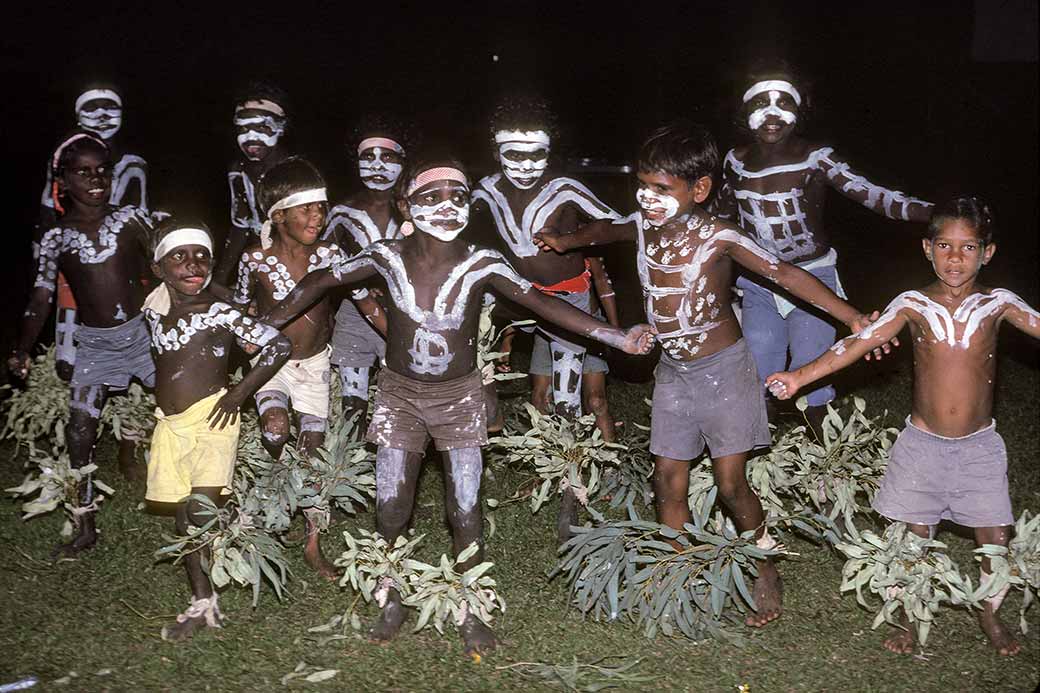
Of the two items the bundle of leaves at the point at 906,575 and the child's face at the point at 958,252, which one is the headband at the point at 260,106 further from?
the bundle of leaves at the point at 906,575

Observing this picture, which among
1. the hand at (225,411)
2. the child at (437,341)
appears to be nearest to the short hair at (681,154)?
the child at (437,341)

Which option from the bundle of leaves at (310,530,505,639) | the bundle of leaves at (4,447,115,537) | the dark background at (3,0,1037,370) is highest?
the dark background at (3,0,1037,370)

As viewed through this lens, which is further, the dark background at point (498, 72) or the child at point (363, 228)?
the dark background at point (498, 72)

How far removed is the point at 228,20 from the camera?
14.1 metres

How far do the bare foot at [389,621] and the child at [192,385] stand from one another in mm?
709

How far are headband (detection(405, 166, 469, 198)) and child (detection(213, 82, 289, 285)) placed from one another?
185 centimetres

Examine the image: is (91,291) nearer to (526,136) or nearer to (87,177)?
(87,177)

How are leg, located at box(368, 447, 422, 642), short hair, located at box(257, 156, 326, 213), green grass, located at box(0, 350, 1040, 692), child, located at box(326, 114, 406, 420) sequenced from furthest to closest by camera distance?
child, located at box(326, 114, 406, 420), short hair, located at box(257, 156, 326, 213), leg, located at box(368, 447, 422, 642), green grass, located at box(0, 350, 1040, 692)

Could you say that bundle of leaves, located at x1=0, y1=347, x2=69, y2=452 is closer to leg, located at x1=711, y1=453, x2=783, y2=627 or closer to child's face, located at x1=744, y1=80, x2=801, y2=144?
leg, located at x1=711, y1=453, x2=783, y2=627

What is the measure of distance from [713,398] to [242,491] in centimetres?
213

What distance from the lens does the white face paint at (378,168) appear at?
223 inches

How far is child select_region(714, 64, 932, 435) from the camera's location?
17.9 ft

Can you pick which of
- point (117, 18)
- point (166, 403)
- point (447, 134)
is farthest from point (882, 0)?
point (166, 403)

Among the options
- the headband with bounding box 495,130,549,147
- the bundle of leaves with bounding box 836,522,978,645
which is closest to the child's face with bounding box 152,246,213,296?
the headband with bounding box 495,130,549,147
